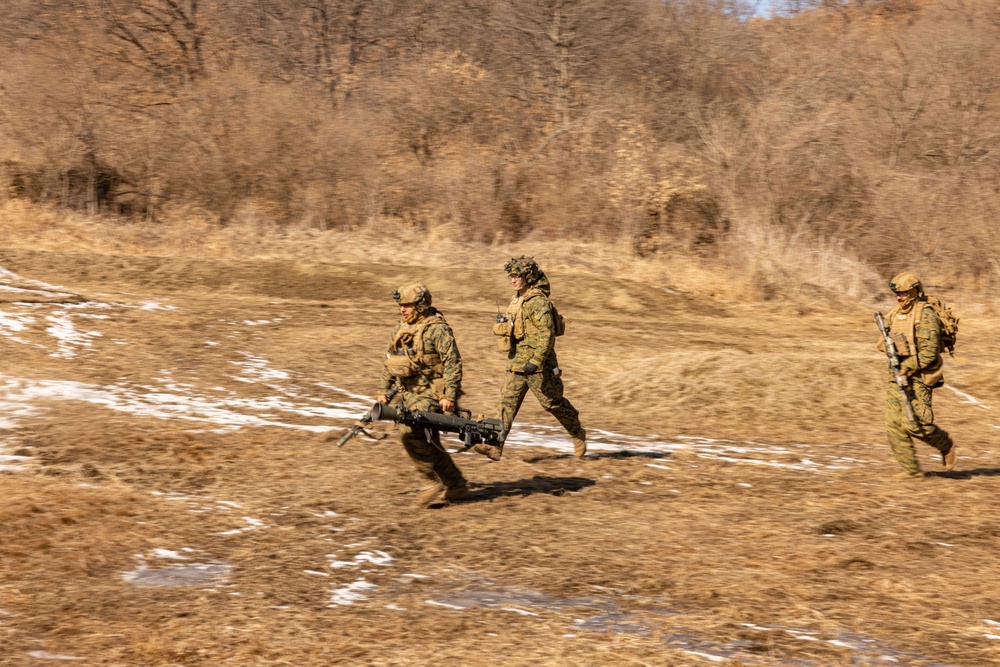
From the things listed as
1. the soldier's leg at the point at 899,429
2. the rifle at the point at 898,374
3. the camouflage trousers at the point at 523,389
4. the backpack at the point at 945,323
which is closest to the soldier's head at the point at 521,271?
the camouflage trousers at the point at 523,389

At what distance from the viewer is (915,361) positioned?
33.5ft

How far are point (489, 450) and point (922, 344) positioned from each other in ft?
13.8

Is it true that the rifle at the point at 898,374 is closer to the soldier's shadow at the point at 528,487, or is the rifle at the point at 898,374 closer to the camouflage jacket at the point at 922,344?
the camouflage jacket at the point at 922,344

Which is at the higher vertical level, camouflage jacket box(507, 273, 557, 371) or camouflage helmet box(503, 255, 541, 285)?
camouflage helmet box(503, 255, 541, 285)

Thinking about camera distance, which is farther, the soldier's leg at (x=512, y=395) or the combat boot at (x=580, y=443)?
the combat boot at (x=580, y=443)

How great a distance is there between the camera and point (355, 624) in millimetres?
6441

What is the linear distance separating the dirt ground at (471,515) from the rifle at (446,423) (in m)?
0.69

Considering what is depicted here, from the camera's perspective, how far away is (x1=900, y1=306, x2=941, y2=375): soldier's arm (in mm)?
10141

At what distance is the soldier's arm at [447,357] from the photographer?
8.97m

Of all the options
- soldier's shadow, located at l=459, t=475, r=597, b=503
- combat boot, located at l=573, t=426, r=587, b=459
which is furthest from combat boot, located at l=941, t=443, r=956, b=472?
combat boot, located at l=573, t=426, r=587, b=459

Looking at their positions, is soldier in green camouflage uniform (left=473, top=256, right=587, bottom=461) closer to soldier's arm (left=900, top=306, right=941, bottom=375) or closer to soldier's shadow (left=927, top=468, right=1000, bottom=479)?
soldier's arm (left=900, top=306, right=941, bottom=375)

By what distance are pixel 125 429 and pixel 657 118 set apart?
30205 mm

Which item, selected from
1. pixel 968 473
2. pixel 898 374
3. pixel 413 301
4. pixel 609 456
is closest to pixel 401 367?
pixel 413 301

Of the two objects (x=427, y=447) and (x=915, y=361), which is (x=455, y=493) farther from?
(x=915, y=361)
